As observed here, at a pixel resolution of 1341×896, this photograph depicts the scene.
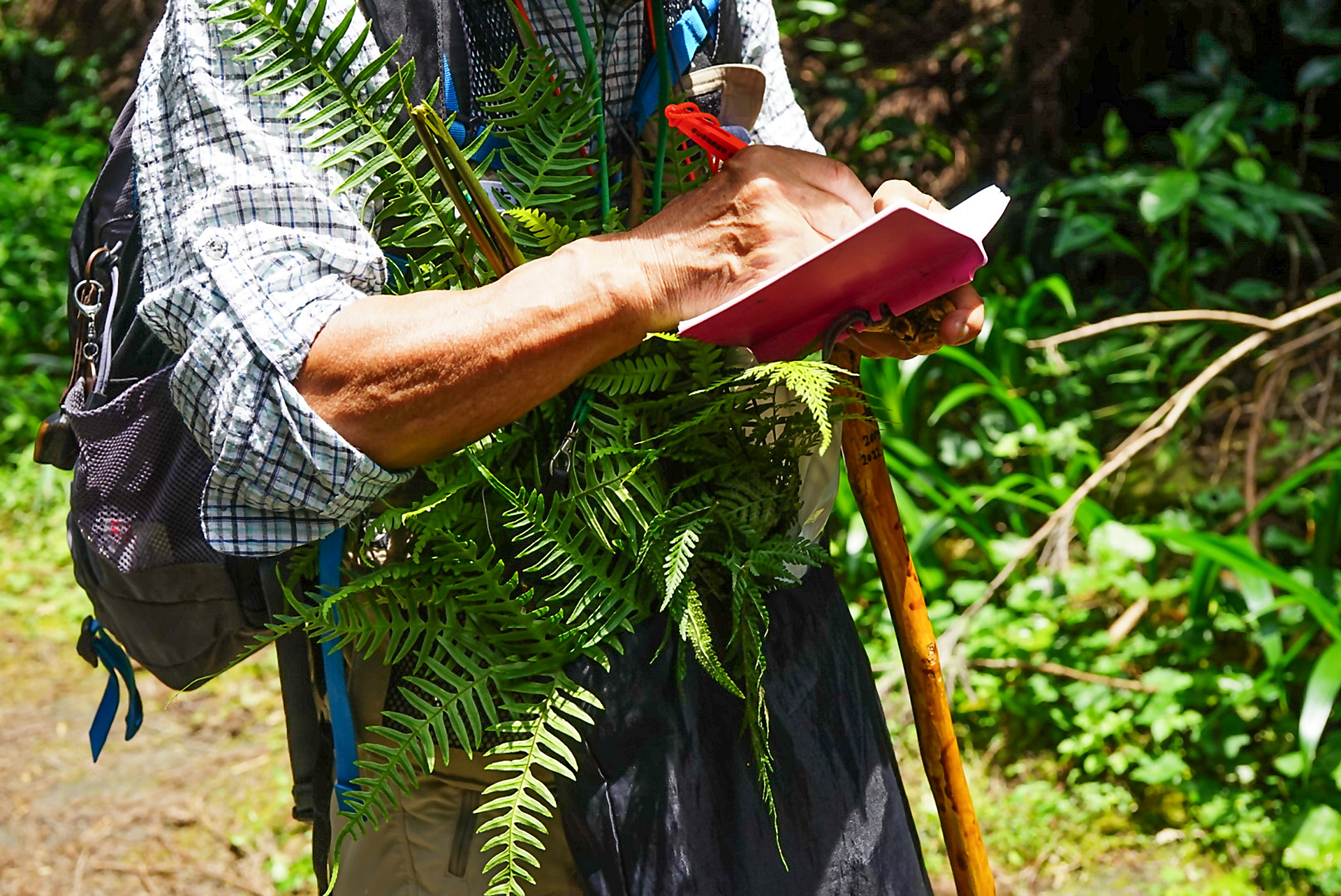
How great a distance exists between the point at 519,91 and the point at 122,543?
0.60 meters

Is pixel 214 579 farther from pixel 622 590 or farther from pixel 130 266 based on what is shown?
pixel 622 590

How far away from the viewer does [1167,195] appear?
10.2 ft

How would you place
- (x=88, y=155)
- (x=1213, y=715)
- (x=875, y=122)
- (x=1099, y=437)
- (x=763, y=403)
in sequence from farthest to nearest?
(x=88, y=155) < (x=875, y=122) < (x=1099, y=437) < (x=1213, y=715) < (x=763, y=403)

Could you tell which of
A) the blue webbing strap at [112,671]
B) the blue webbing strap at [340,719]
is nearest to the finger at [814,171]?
the blue webbing strap at [340,719]

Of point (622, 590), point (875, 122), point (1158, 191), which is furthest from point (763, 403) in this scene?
point (875, 122)

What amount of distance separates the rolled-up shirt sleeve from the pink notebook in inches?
12.1

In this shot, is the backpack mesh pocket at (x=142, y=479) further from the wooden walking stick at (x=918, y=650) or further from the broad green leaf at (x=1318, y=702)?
the broad green leaf at (x=1318, y=702)

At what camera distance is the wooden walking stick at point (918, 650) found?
46.7 inches

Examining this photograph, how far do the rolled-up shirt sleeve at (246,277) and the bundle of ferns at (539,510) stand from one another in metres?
0.03

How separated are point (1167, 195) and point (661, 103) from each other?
7.99 feet

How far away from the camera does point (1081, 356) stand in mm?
3336

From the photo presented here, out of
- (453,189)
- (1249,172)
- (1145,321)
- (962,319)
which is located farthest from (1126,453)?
(453,189)

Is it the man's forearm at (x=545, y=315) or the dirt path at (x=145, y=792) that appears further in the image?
the dirt path at (x=145, y=792)

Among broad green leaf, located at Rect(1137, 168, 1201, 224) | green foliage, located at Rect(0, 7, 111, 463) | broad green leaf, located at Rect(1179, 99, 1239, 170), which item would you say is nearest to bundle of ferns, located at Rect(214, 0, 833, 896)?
broad green leaf, located at Rect(1137, 168, 1201, 224)
